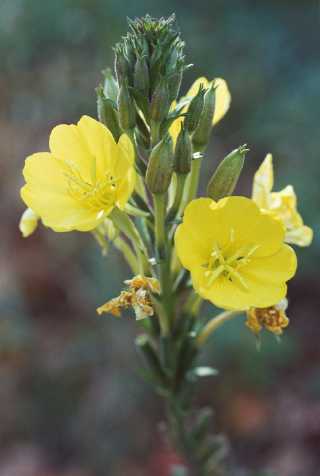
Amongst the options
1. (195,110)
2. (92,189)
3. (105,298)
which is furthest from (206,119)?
(105,298)

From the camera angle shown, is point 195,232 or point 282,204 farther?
point 282,204

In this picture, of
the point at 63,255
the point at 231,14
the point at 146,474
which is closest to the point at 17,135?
the point at 63,255

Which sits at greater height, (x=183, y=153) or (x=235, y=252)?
(x=183, y=153)

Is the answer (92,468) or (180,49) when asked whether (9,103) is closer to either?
(92,468)

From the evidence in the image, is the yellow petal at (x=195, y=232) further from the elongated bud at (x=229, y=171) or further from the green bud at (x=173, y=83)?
the green bud at (x=173, y=83)

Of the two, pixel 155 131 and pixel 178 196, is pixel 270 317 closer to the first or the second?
pixel 178 196

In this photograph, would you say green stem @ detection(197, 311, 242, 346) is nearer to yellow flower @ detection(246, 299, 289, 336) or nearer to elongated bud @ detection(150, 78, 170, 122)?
yellow flower @ detection(246, 299, 289, 336)

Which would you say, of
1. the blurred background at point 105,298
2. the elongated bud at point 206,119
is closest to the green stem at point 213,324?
the elongated bud at point 206,119
